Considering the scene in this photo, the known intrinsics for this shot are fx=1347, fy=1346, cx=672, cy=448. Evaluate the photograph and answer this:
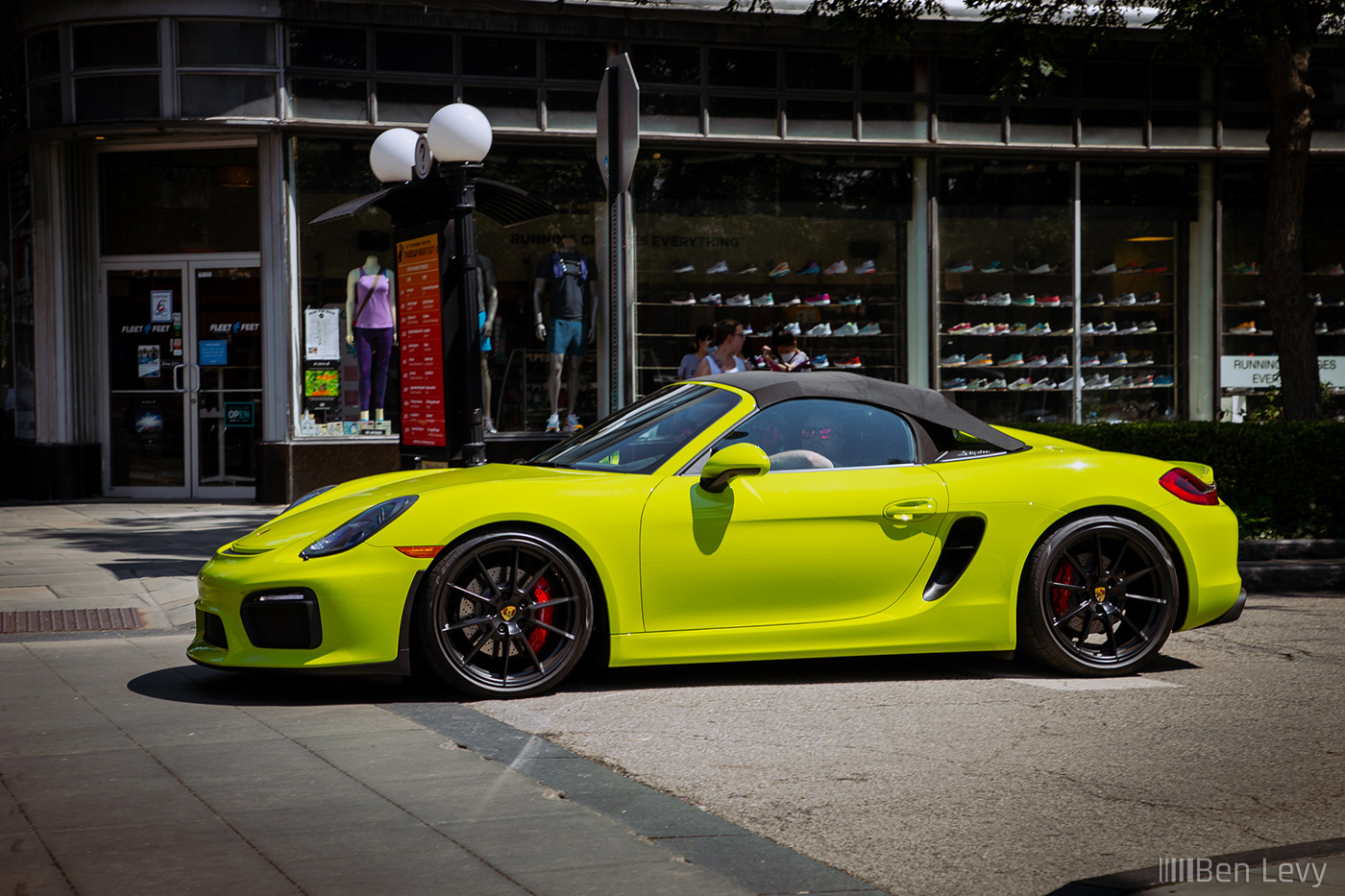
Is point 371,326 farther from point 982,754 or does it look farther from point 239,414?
point 982,754

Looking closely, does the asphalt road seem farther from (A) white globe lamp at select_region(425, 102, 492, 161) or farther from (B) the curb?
(A) white globe lamp at select_region(425, 102, 492, 161)

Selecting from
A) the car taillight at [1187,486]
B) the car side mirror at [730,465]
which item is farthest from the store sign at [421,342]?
the car taillight at [1187,486]

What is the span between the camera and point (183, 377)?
14.2 m

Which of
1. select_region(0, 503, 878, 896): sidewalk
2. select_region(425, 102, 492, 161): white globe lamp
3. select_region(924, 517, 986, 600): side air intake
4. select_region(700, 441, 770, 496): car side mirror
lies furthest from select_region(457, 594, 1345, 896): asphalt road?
select_region(425, 102, 492, 161): white globe lamp

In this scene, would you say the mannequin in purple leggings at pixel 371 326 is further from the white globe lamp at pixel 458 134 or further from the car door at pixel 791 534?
the car door at pixel 791 534

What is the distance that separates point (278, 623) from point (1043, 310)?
12.7 metres

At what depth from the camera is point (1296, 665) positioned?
6.30 meters

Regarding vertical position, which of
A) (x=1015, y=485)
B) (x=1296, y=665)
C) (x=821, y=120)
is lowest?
(x=1296, y=665)

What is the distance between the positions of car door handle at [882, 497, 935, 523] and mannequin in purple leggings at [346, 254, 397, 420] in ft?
29.9

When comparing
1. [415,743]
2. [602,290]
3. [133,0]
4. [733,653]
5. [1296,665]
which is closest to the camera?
[415,743]

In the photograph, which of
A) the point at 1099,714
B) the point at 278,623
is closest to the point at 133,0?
the point at 278,623

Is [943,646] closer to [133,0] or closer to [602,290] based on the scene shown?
[602,290]

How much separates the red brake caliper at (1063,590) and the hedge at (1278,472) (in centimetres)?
431

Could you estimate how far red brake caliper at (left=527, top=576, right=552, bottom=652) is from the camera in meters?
5.54
